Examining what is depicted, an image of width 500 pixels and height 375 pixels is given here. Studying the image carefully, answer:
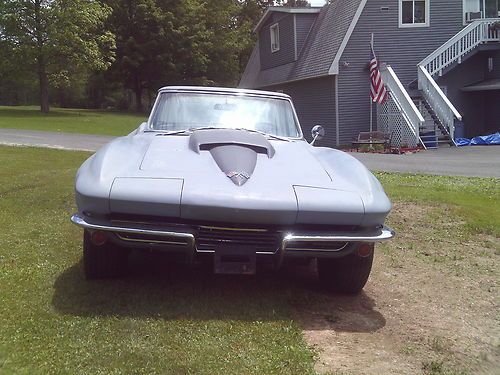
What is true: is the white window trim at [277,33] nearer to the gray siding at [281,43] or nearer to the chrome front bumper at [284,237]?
the gray siding at [281,43]

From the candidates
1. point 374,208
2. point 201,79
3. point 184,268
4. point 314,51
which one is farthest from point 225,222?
point 201,79

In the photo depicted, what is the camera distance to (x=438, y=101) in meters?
21.8

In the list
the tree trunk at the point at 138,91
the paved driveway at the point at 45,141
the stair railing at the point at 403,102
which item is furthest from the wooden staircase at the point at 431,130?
the tree trunk at the point at 138,91

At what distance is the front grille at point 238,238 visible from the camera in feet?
12.0

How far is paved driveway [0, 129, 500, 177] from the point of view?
43.6ft

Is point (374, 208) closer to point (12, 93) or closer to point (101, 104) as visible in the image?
point (101, 104)

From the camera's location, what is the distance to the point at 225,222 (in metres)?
3.59

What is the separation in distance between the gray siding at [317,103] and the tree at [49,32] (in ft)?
44.8

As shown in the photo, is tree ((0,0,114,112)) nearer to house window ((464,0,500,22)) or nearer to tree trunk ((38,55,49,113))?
tree trunk ((38,55,49,113))

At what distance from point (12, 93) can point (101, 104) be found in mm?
18135

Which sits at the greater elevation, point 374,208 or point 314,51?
point 314,51

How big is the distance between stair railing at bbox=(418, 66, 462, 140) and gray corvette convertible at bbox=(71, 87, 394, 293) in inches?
699

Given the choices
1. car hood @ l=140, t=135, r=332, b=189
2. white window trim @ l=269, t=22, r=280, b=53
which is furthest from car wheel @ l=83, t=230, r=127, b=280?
white window trim @ l=269, t=22, r=280, b=53

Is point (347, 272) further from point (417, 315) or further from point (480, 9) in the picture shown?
point (480, 9)
